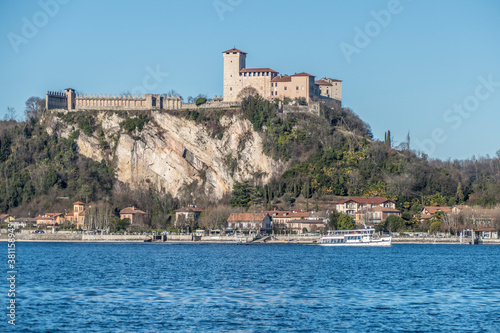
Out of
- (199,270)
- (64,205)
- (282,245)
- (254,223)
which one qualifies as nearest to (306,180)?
(254,223)

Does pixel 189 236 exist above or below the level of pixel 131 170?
below

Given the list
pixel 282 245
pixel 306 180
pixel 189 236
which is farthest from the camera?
pixel 306 180

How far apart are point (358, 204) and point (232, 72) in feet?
92.0

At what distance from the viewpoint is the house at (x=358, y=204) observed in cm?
8294

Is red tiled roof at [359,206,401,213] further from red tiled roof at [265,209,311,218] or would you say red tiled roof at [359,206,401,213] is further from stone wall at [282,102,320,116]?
stone wall at [282,102,320,116]

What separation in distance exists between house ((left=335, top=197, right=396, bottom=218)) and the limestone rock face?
12677 millimetres

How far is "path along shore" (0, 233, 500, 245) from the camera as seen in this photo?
77.5 meters

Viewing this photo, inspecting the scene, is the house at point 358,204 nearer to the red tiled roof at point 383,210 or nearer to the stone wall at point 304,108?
the red tiled roof at point 383,210

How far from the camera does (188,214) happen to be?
289ft

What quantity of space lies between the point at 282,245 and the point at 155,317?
165 ft

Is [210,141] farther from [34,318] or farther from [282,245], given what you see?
[34,318]

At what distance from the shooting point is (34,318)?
2498cm

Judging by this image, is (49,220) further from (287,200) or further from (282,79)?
(282,79)

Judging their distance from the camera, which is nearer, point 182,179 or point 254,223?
point 254,223
